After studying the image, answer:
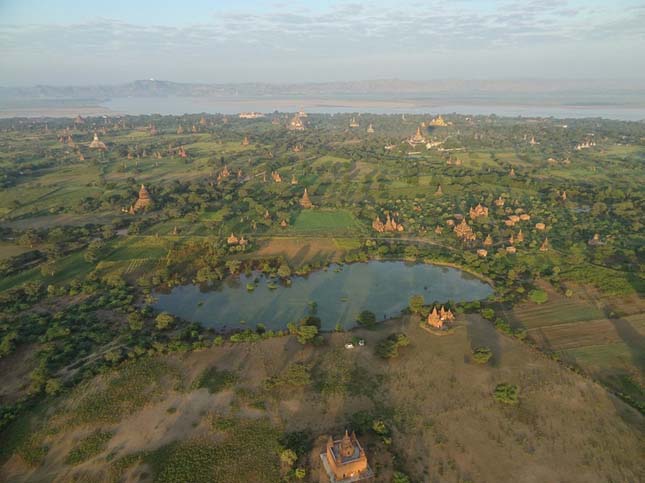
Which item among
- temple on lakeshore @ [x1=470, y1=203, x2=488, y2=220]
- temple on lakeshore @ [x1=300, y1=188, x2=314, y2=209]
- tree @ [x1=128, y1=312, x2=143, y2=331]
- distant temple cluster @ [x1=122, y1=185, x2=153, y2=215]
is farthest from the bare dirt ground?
distant temple cluster @ [x1=122, y1=185, x2=153, y2=215]

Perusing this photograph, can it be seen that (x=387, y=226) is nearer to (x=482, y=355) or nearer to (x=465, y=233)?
(x=465, y=233)

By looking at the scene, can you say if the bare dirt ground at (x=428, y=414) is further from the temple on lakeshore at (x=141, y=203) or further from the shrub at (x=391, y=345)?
the temple on lakeshore at (x=141, y=203)

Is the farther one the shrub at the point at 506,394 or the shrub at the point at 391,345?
the shrub at the point at 391,345

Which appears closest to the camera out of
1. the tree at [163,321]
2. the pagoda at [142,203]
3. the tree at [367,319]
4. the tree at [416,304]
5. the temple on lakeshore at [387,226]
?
the tree at [163,321]

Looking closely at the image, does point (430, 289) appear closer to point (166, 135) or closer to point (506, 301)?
point (506, 301)

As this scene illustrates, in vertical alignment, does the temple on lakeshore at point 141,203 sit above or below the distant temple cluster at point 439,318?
above

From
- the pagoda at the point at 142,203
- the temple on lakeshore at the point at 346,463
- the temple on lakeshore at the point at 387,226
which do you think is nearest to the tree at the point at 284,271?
the temple on lakeshore at the point at 387,226

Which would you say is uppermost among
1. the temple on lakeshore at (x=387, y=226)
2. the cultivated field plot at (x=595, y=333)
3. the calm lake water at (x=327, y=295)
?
the temple on lakeshore at (x=387, y=226)

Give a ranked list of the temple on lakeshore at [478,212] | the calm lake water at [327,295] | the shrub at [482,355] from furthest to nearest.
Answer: the temple on lakeshore at [478,212]
the calm lake water at [327,295]
the shrub at [482,355]

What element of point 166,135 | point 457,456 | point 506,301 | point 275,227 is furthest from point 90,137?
point 457,456
